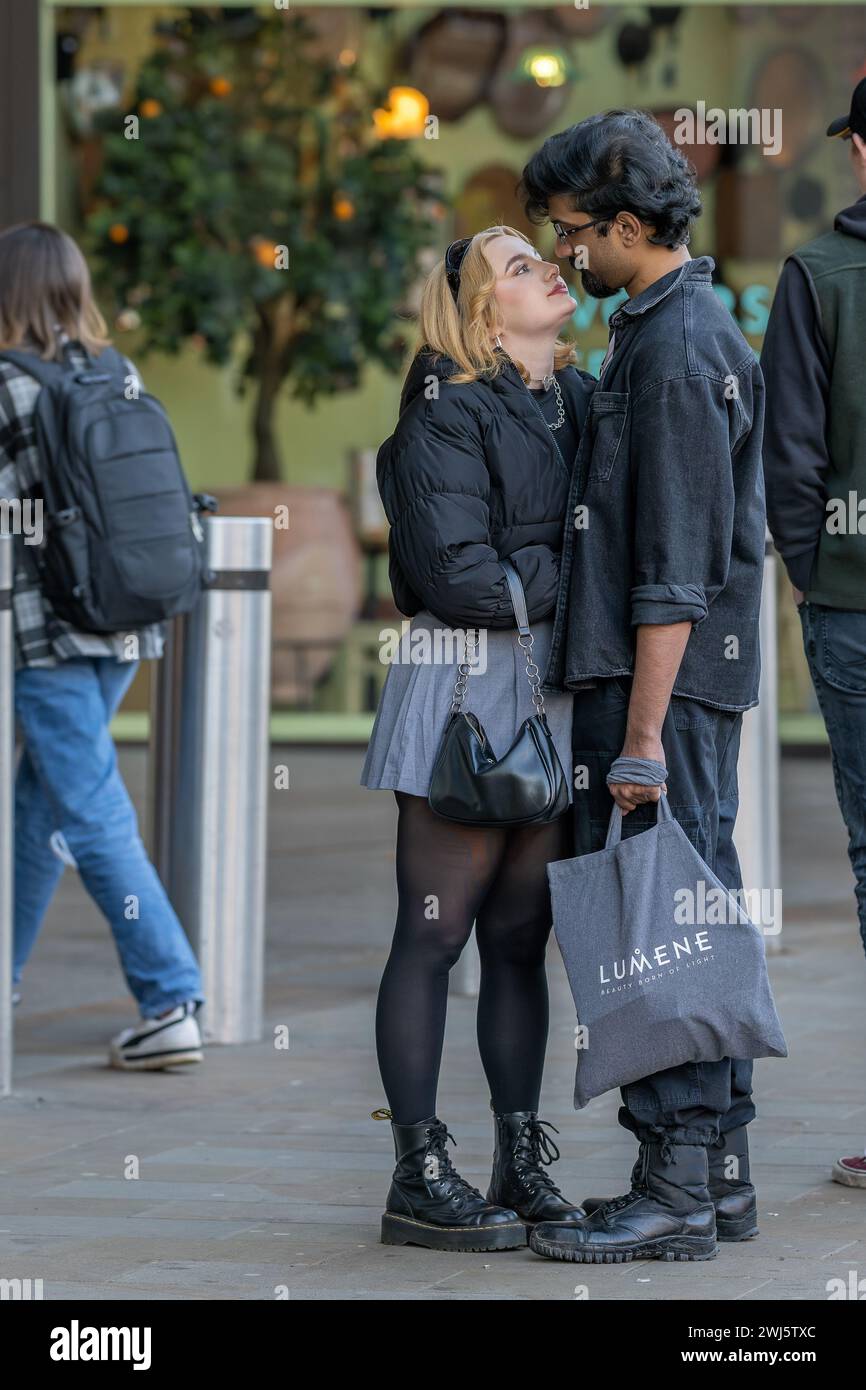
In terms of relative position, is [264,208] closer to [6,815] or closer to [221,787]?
[221,787]

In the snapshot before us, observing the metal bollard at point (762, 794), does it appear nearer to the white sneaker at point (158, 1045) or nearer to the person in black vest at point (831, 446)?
the white sneaker at point (158, 1045)

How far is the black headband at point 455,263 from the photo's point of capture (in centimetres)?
398

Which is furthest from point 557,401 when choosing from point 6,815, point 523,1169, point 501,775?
point 6,815

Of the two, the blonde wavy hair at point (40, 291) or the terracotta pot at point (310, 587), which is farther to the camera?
the terracotta pot at point (310, 587)

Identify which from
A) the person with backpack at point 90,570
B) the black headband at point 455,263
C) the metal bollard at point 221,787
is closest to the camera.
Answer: the black headband at point 455,263

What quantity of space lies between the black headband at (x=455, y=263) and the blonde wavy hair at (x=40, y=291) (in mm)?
1715

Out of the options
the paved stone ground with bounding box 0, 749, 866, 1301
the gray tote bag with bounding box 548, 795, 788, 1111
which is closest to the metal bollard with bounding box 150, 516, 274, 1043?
the paved stone ground with bounding box 0, 749, 866, 1301

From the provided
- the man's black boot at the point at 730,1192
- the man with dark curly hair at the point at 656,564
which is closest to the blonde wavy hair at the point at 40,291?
the man with dark curly hair at the point at 656,564

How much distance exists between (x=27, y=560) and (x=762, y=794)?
2.69 m

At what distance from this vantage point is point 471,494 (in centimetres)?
382

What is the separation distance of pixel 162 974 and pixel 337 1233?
1.57 meters

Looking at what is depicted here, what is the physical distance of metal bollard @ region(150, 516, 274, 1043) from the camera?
5.79m

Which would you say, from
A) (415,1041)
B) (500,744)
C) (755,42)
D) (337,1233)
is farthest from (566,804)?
(755,42)
